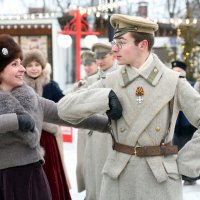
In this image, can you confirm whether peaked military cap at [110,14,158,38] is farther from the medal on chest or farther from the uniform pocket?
the uniform pocket

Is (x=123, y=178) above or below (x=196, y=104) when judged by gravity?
below

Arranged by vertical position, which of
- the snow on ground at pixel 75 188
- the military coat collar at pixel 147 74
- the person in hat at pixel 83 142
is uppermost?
the military coat collar at pixel 147 74

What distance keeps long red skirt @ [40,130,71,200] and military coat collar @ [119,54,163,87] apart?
1777mm

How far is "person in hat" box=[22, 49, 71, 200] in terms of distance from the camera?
4.24m

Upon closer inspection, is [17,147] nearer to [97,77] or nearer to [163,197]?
[163,197]

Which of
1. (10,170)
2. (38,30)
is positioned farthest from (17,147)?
(38,30)

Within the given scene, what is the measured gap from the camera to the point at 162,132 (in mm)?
2613

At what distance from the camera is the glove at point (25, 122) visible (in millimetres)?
2729

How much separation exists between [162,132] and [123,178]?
13.3 inches

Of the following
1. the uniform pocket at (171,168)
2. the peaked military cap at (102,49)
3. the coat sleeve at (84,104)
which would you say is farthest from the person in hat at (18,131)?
the peaked military cap at (102,49)

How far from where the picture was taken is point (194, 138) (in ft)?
8.58

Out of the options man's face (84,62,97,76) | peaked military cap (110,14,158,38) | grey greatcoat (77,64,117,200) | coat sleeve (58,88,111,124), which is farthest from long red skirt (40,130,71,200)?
peaked military cap (110,14,158,38)

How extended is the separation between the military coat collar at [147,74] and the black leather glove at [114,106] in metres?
0.11

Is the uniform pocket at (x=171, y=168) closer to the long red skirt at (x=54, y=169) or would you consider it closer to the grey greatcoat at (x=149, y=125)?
the grey greatcoat at (x=149, y=125)
